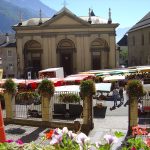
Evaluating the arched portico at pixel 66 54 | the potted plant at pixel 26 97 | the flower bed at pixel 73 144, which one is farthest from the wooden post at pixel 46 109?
the arched portico at pixel 66 54

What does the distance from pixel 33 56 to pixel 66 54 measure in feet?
17.1

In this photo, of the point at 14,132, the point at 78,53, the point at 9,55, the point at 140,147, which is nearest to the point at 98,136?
the point at 14,132

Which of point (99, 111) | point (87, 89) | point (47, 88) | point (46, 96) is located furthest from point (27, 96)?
point (87, 89)

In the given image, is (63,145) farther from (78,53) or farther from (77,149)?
(78,53)

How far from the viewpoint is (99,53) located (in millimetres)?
60719

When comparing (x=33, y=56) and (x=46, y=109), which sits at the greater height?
(x=33, y=56)

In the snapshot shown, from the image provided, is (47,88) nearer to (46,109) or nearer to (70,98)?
(46,109)

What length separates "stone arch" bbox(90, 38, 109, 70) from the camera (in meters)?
60.3

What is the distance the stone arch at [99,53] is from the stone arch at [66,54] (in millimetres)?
3096

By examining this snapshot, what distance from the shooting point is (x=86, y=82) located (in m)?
22.8

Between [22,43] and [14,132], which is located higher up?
[22,43]

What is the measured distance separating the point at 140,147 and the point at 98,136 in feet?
51.3

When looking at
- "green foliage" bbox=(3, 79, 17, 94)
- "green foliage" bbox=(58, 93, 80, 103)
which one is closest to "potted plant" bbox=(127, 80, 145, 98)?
"green foliage" bbox=(58, 93, 80, 103)

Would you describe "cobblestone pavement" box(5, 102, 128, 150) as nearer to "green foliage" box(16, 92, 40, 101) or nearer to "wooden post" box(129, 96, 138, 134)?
"wooden post" box(129, 96, 138, 134)
